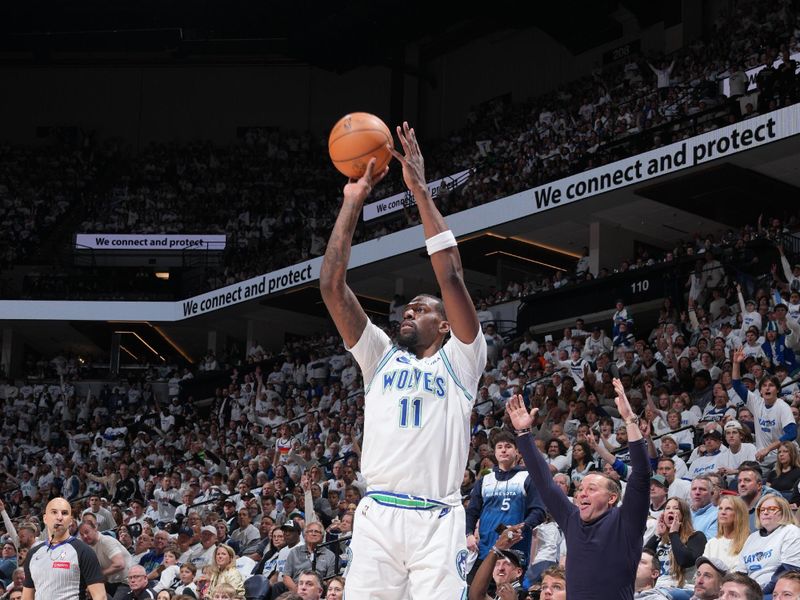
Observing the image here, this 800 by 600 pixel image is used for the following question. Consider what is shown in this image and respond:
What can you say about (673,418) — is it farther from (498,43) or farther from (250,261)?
(498,43)

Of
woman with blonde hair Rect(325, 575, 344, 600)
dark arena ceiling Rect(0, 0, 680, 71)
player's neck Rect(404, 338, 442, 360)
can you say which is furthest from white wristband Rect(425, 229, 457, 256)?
dark arena ceiling Rect(0, 0, 680, 71)

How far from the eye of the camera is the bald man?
698 cm

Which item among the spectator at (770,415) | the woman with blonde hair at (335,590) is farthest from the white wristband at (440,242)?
the spectator at (770,415)

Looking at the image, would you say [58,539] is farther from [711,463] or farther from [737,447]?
[737,447]

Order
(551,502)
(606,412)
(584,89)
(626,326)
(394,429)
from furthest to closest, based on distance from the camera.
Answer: (584,89)
(626,326)
(606,412)
(551,502)
(394,429)

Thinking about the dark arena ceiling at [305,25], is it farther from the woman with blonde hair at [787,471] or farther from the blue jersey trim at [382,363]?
the blue jersey trim at [382,363]

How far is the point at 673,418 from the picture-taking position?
11.6 m

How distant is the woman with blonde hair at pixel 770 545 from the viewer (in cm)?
686

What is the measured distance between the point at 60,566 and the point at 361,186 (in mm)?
3789

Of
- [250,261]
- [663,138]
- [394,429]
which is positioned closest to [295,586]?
[394,429]

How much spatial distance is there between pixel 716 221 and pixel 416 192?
1783 centimetres

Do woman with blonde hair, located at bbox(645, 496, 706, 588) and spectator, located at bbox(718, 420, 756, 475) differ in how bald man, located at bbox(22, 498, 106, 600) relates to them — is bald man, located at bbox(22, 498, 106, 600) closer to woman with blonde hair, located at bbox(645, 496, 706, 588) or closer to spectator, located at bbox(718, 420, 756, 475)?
woman with blonde hair, located at bbox(645, 496, 706, 588)

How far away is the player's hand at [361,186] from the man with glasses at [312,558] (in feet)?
19.4

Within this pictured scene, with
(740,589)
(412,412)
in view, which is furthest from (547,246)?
(412,412)
